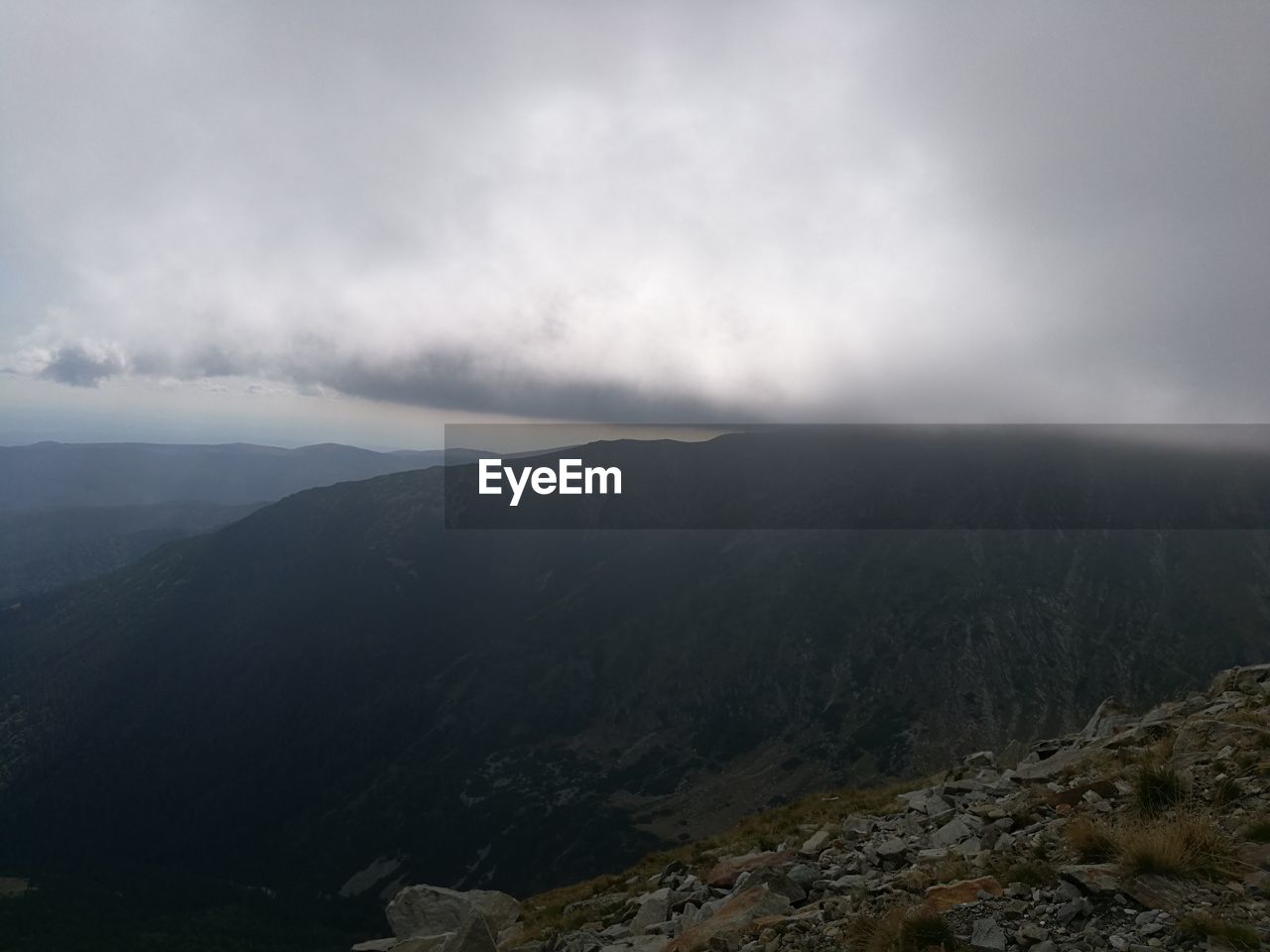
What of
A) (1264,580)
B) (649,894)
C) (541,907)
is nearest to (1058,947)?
(649,894)

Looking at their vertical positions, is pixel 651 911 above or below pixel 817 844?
below

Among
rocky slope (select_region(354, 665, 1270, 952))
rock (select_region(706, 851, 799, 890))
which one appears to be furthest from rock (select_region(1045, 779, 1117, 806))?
rock (select_region(706, 851, 799, 890))

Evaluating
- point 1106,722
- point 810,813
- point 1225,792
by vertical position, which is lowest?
point 810,813

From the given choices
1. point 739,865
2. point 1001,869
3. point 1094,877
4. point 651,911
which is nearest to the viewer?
point 1094,877

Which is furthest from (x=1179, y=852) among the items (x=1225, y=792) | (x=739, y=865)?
(x=739, y=865)

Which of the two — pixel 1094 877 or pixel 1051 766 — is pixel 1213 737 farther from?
pixel 1094 877
